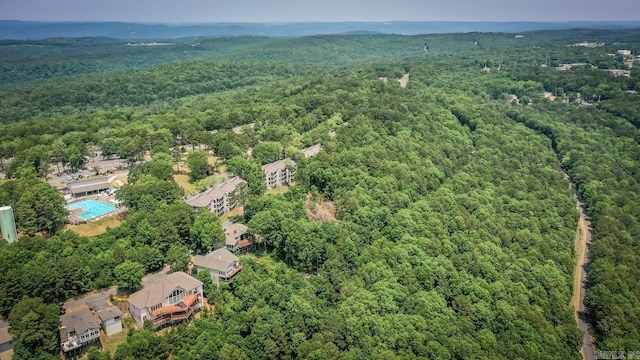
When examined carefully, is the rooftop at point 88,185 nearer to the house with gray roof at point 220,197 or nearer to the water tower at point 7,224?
the house with gray roof at point 220,197

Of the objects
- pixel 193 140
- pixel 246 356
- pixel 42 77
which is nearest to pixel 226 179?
pixel 193 140

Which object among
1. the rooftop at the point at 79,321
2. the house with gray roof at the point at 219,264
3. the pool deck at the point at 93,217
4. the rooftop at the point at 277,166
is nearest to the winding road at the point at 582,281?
the house with gray roof at the point at 219,264

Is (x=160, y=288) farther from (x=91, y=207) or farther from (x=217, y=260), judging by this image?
(x=91, y=207)

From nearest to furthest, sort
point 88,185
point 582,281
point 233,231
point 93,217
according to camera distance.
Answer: point 233,231, point 93,217, point 88,185, point 582,281

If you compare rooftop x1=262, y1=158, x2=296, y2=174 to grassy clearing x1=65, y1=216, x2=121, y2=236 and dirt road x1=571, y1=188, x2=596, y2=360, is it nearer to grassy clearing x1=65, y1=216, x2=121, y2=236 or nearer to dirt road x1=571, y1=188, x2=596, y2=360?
grassy clearing x1=65, y1=216, x2=121, y2=236

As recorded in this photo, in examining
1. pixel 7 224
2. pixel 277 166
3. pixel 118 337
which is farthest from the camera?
pixel 277 166

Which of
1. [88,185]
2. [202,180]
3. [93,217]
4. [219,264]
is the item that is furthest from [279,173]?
[88,185]

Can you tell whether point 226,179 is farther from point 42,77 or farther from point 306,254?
point 42,77
